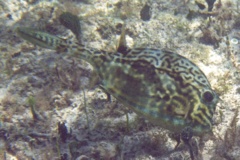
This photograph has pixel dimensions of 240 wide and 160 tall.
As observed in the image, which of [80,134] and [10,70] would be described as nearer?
[80,134]

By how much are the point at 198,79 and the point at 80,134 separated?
2.15 meters

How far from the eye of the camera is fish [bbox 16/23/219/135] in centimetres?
349

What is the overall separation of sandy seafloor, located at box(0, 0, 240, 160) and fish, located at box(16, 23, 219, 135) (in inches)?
21.1

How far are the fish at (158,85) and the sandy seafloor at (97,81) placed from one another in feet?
1.76

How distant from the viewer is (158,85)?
3654 millimetres

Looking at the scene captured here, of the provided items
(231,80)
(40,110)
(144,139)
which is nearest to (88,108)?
(40,110)

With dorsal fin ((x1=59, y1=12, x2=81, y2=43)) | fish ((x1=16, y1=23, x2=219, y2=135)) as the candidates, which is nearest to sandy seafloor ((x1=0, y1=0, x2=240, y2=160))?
dorsal fin ((x1=59, y1=12, x2=81, y2=43))

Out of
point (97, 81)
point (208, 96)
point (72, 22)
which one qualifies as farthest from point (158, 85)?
point (72, 22)

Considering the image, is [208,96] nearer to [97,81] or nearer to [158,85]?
[158,85]

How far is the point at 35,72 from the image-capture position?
551 centimetres

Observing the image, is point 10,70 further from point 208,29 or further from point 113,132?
point 208,29

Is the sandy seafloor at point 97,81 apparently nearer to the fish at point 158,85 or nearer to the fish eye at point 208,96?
the fish at point 158,85

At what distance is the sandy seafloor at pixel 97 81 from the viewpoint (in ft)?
13.4

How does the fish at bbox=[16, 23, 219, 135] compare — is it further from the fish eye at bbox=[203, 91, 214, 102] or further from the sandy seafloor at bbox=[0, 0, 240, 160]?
the sandy seafloor at bbox=[0, 0, 240, 160]
